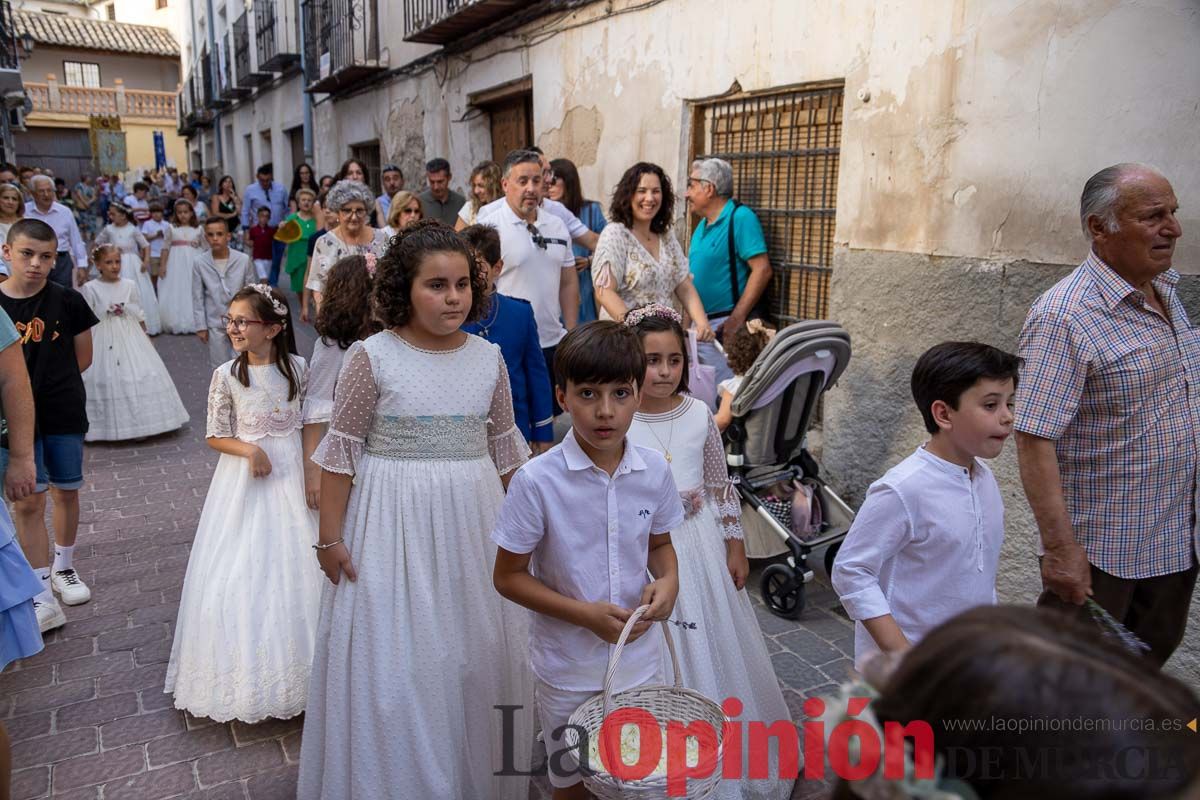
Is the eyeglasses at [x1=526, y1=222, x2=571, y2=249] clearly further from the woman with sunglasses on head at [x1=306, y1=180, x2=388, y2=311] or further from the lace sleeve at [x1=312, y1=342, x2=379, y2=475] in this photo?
the lace sleeve at [x1=312, y1=342, x2=379, y2=475]

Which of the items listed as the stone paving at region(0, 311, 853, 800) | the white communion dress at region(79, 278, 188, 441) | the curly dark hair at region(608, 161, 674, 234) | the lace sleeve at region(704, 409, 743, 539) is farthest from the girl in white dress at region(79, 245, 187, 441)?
the lace sleeve at region(704, 409, 743, 539)

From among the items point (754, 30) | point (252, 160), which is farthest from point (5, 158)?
point (754, 30)

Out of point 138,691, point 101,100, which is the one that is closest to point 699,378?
point 138,691

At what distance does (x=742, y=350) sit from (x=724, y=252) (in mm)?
1364

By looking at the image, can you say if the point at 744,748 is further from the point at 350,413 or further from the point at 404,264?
the point at 404,264

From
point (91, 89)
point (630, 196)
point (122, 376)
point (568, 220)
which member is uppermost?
point (91, 89)

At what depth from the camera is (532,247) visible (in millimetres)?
5094

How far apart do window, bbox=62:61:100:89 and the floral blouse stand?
154 feet

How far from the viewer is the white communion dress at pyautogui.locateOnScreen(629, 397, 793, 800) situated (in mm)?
2871

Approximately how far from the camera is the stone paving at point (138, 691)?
3.06m

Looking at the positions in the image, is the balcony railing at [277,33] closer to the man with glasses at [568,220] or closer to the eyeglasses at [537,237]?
the man with glasses at [568,220]

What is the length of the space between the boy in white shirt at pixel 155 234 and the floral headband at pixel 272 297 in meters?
9.78

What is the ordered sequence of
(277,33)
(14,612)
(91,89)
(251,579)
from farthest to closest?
(91,89) < (277,33) < (251,579) < (14,612)

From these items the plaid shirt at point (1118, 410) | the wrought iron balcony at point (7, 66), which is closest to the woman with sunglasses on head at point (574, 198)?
the plaid shirt at point (1118, 410)
